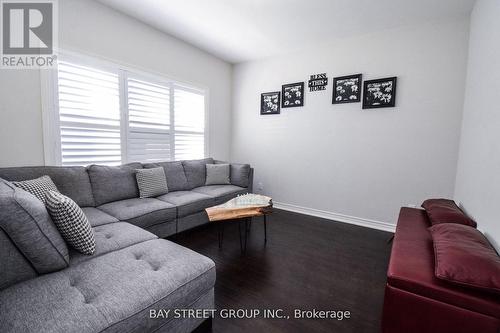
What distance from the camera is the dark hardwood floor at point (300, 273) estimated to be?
1.48m

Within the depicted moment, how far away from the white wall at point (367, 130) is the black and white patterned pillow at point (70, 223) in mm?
3055

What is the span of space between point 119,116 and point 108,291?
2.43 meters

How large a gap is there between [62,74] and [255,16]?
2257mm

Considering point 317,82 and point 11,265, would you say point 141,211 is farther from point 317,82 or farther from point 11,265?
point 317,82

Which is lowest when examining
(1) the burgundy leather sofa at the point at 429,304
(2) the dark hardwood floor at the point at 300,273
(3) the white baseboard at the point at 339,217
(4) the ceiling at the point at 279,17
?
(2) the dark hardwood floor at the point at 300,273

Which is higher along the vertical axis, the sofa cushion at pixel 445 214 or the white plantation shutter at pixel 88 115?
the white plantation shutter at pixel 88 115

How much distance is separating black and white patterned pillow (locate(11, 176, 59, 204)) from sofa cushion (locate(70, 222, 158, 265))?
486 mm

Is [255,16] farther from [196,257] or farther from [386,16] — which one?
[196,257]

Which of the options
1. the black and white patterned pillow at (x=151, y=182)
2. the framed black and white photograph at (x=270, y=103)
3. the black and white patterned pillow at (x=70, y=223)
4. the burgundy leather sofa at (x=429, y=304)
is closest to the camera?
Result: the burgundy leather sofa at (x=429, y=304)

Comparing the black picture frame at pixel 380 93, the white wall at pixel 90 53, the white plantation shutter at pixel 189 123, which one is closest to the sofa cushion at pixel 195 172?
the white plantation shutter at pixel 189 123

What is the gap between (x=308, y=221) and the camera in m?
3.38

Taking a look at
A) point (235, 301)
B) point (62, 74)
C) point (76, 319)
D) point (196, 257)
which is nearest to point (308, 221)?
point (235, 301)

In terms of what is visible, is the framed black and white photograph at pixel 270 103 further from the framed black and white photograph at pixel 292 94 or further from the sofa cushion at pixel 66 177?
the sofa cushion at pixel 66 177

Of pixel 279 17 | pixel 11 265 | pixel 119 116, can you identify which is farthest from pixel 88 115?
pixel 279 17
